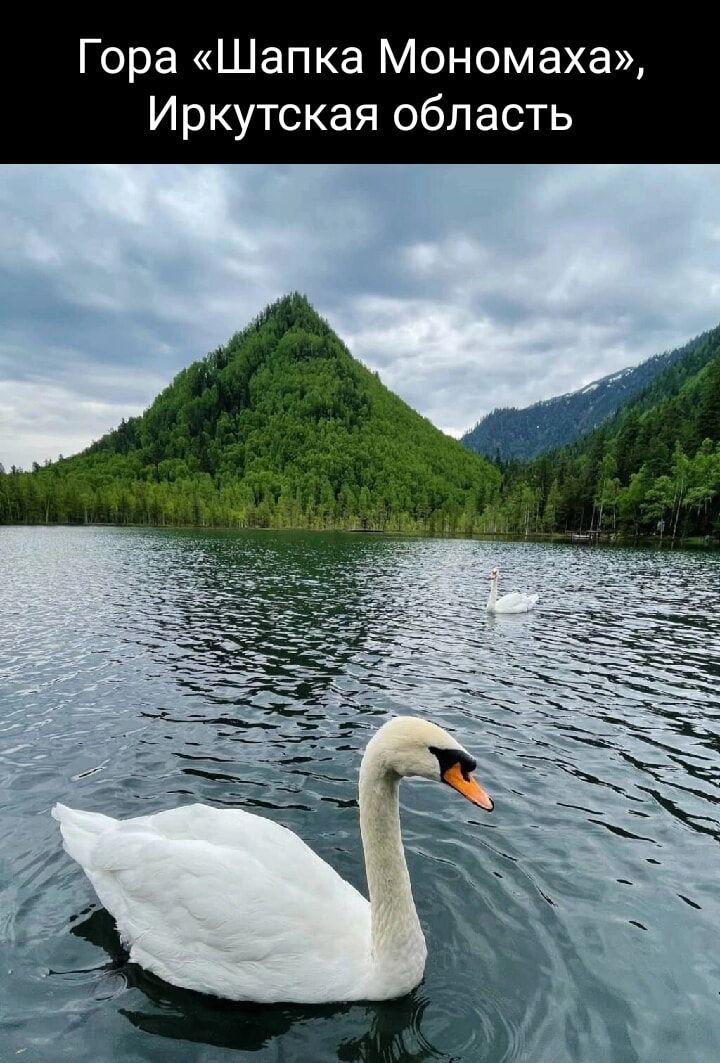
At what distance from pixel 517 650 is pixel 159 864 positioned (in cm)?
1411

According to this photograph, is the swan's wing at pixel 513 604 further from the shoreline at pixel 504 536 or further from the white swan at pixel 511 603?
the shoreline at pixel 504 536

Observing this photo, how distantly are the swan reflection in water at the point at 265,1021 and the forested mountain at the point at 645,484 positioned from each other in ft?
322

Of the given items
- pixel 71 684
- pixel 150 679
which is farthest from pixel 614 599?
pixel 71 684

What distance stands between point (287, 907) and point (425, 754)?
1626 millimetres

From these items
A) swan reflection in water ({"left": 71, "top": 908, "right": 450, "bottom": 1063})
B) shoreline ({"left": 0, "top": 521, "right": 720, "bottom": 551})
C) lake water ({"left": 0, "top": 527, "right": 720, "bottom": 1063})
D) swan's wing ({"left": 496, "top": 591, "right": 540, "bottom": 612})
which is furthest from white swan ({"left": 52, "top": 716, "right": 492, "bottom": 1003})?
shoreline ({"left": 0, "top": 521, "right": 720, "bottom": 551})

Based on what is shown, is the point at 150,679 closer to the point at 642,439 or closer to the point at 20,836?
the point at 20,836

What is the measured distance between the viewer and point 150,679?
13359 mm

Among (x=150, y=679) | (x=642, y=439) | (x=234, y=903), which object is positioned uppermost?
(x=642, y=439)

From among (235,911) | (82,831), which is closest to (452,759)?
(235,911)

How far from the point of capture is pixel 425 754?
12.5ft

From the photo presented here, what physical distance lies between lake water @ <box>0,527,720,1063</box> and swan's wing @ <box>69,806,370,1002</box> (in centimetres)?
37

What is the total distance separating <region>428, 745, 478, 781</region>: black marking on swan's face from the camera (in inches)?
145

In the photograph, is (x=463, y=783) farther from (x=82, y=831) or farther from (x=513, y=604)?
(x=513, y=604)

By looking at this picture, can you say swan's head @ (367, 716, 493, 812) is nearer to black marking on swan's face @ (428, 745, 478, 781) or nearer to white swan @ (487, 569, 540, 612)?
black marking on swan's face @ (428, 745, 478, 781)
